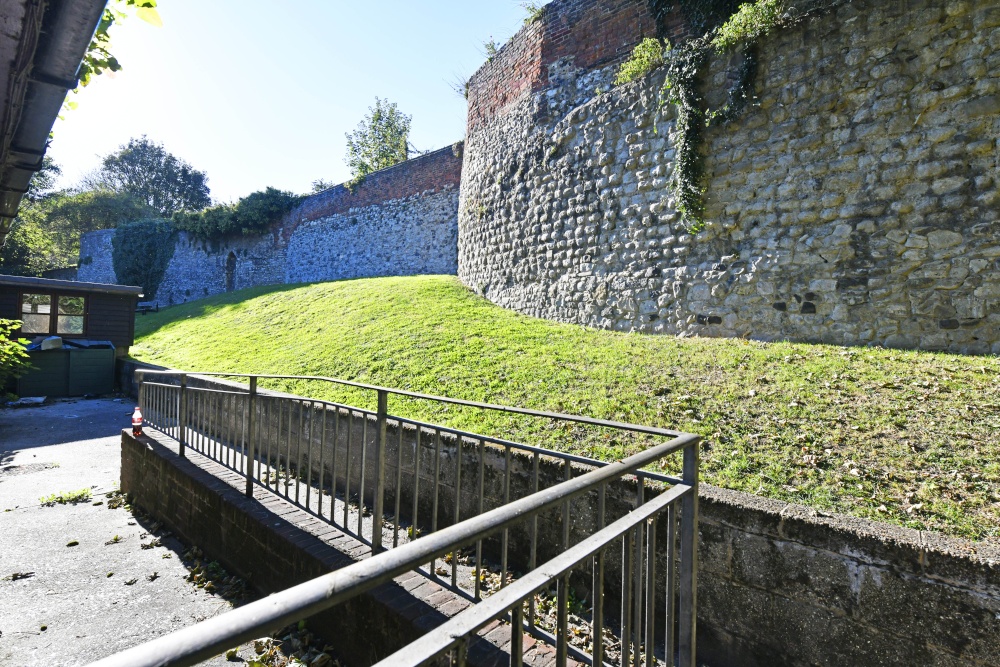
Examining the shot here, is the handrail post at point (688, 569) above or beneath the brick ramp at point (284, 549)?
above

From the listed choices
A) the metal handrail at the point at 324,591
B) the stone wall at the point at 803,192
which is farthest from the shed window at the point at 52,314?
the metal handrail at the point at 324,591

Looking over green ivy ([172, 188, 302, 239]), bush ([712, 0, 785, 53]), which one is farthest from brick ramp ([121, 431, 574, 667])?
green ivy ([172, 188, 302, 239])

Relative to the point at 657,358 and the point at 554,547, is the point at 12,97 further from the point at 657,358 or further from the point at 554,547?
the point at 657,358

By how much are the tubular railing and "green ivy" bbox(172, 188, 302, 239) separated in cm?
1901

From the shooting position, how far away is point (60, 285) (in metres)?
13.1

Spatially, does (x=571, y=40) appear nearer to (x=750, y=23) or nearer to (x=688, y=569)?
(x=750, y=23)

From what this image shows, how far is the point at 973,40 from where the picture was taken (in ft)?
16.9

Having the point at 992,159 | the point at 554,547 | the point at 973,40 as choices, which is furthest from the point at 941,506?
the point at 973,40

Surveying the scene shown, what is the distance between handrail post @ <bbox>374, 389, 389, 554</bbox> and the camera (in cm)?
296

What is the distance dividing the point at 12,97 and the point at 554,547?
3546 mm

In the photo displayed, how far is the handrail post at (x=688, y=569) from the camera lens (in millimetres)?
1865

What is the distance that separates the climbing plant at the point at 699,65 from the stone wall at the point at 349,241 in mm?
9548

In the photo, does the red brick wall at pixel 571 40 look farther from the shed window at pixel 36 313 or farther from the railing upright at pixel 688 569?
the shed window at pixel 36 313

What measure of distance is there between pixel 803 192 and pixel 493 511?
6.78 meters
